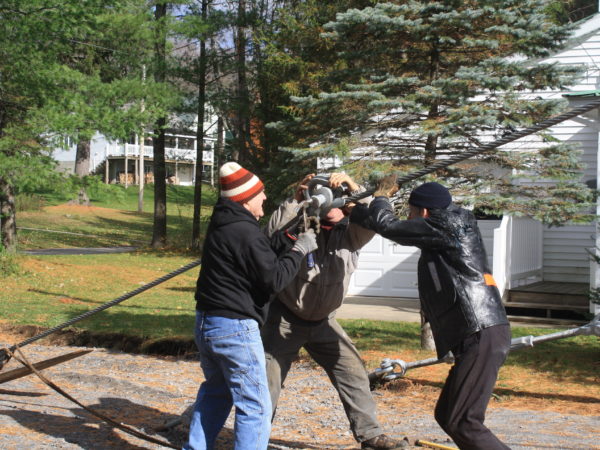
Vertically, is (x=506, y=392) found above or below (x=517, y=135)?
below

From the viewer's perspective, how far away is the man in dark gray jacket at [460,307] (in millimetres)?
3781

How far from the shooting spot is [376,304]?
47.6ft

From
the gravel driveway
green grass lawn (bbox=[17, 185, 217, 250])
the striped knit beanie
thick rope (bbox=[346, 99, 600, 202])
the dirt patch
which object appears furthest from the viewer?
green grass lawn (bbox=[17, 185, 217, 250])

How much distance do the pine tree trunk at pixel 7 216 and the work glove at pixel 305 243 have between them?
52.3ft

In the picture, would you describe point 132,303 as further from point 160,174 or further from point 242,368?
point 160,174

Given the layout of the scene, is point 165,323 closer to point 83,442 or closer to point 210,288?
point 83,442

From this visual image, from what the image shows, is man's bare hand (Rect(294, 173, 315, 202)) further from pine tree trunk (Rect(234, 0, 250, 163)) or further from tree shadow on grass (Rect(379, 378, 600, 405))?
pine tree trunk (Rect(234, 0, 250, 163))

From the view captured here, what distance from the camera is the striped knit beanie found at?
162 inches

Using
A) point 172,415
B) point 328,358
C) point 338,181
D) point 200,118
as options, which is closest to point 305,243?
point 338,181

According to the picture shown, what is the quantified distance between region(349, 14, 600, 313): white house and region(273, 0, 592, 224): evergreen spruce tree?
13.3 feet

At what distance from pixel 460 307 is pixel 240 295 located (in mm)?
1203

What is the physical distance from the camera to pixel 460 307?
12.7 ft

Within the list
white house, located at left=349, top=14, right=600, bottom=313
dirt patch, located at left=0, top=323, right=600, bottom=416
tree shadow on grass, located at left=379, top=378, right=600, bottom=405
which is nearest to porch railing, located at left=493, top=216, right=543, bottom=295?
white house, located at left=349, top=14, right=600, bottom=313

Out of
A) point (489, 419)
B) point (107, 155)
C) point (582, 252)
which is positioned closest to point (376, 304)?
point (582, 252)
